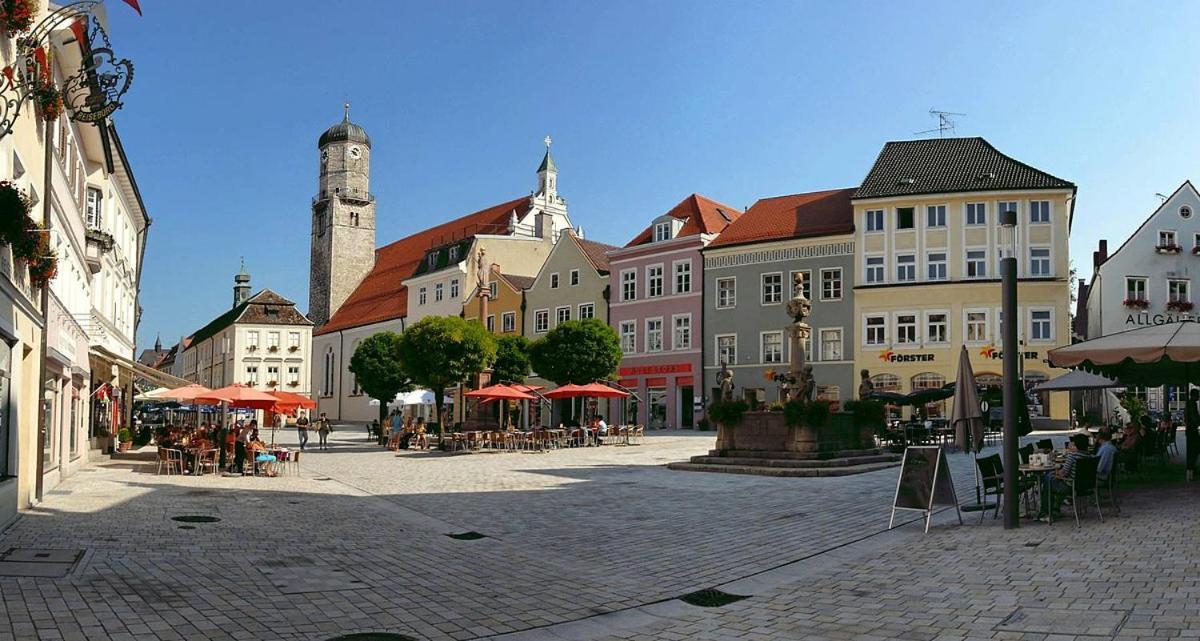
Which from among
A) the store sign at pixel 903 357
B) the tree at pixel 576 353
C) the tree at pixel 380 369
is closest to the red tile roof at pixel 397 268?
the tree at pixel 380 369

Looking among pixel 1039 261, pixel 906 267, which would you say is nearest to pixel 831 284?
pixel 906 267

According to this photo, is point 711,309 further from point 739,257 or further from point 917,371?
point 917,371

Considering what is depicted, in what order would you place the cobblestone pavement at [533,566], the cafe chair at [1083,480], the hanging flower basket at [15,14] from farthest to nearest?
1. the cafe chair at [1083,480]
2. the hanging flower basket at [15,14]
3. the cobblestone pavement at [533,566]

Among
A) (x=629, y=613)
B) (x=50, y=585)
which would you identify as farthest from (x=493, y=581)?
(x=50, y=585)

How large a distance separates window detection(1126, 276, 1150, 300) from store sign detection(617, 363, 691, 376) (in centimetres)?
2270

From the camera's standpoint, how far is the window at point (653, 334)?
181 feet

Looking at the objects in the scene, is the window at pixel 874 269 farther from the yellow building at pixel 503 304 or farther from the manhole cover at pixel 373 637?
the manhole cover at pixel 373 637

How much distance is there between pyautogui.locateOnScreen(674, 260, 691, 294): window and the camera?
54.2 m

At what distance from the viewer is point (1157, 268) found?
50.6 meters

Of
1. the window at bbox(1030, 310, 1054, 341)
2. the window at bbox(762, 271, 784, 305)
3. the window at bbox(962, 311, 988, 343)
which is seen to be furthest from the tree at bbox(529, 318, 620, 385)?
the window at bbox(1030, 310, 1054, 341)

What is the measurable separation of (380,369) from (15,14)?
4520 cm

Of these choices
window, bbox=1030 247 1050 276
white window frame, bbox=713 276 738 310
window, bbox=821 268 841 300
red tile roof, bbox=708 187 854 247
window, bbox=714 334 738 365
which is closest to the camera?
window, bbox=1030 247 1050 276

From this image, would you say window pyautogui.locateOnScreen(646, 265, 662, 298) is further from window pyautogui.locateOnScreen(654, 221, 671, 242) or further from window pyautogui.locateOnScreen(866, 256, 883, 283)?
window pyautogui.locateOnScreen(866, 256, 883, 283)

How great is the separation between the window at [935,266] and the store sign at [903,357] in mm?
3731
